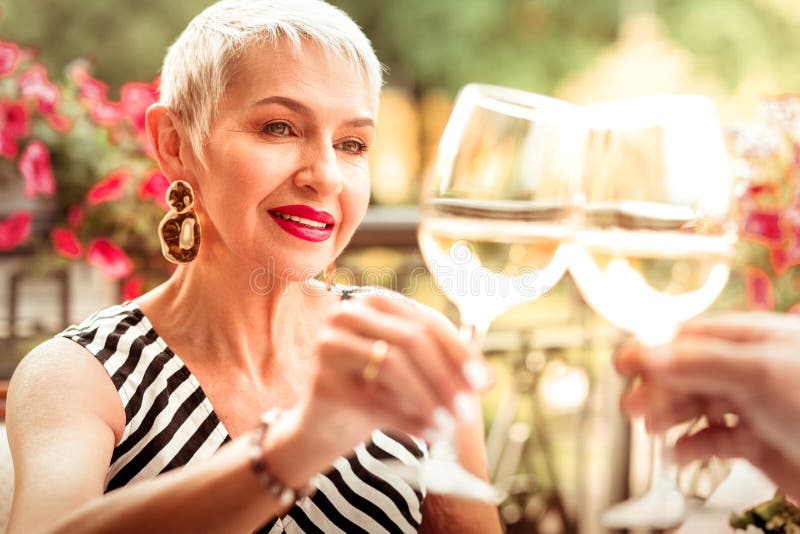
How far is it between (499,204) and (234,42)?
596mm

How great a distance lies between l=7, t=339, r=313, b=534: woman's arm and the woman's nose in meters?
0.40

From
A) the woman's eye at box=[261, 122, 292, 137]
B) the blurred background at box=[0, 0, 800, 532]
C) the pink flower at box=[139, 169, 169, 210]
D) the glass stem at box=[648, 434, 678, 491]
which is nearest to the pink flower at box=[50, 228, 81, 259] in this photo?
the blurred background at box=[0, 0, 800, 532]

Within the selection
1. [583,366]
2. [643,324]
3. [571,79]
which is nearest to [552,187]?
[643,324]

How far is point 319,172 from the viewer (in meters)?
1.18

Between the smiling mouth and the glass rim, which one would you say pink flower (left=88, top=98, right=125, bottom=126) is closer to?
the smiling mouth

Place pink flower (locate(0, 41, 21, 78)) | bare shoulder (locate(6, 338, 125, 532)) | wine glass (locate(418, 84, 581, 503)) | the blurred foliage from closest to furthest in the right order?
wine glass (locate(418, 84, 581, 503)) < bare shoulder (locate(6, 338, 125, 532)) < pink flower (locate(0, 41, 21, 78)) < the blurred foliage

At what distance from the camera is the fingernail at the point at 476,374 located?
64cm

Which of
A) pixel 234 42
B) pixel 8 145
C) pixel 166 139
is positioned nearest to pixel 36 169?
pixel 8 145

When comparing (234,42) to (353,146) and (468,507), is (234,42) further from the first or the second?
(468,507)

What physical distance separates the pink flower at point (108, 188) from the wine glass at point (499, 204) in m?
1.67

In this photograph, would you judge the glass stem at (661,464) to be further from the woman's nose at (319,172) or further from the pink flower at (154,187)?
the pink flower at (154,187)

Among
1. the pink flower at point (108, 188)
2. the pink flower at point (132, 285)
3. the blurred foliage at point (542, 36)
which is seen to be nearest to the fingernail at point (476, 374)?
the pink flower at point (108, 188)

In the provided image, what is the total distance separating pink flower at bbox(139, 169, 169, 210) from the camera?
7.33 feet

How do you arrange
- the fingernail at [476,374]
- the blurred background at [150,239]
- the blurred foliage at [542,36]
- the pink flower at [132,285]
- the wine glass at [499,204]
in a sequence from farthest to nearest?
1. the blurred foliage at [542,36]
2. the pink flower at [132,285]
3. the blurred background at [150,239]
4. the wine glass at [499,204]
5. the fingernail at [476,374]
